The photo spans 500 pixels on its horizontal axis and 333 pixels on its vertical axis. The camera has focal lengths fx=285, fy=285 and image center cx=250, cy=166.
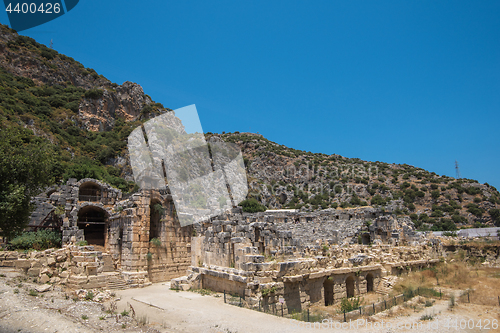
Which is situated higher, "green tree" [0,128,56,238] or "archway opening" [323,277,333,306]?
"green tree" [0,128,56,238]

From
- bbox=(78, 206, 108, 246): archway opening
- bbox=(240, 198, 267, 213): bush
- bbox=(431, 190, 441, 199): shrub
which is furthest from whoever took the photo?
bbox=(431, 190, 441, 199): shrub

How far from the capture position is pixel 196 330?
7109 millimetres

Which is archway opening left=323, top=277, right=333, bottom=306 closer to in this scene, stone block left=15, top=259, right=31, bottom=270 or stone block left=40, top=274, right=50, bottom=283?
stone block left=40, top=274, right=50, bottom=283

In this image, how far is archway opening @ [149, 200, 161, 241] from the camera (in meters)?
16.6

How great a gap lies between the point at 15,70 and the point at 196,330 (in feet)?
212

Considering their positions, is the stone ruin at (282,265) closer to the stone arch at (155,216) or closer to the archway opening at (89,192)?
the stone arch at (155,216)

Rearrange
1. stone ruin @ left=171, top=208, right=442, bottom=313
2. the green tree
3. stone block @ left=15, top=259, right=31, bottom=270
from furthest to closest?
stone block @ left=15, top=259, right=31, bottom=270 → the green tree → stone ruin @ left=171, top=208, right=442, bottom=313

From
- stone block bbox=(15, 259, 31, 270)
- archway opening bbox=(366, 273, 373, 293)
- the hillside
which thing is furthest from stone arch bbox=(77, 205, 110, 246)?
archway opening bbox=(366, 273, 373, 293)

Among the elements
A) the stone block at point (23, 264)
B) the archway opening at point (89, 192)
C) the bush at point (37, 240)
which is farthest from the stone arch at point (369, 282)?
the archway opening at point (89, 192)

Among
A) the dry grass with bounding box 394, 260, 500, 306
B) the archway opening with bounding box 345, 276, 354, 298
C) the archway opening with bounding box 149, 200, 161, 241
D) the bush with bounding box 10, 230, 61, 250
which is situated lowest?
the dry grass with bounding box 394, 260, 500, 306

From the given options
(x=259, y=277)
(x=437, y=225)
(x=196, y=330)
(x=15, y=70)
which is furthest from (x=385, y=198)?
(x=15, y=70)

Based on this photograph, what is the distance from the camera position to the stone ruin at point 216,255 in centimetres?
1013

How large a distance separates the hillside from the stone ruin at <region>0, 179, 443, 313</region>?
61.3ft

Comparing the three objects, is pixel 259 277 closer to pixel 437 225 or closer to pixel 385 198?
pixel 437 225
